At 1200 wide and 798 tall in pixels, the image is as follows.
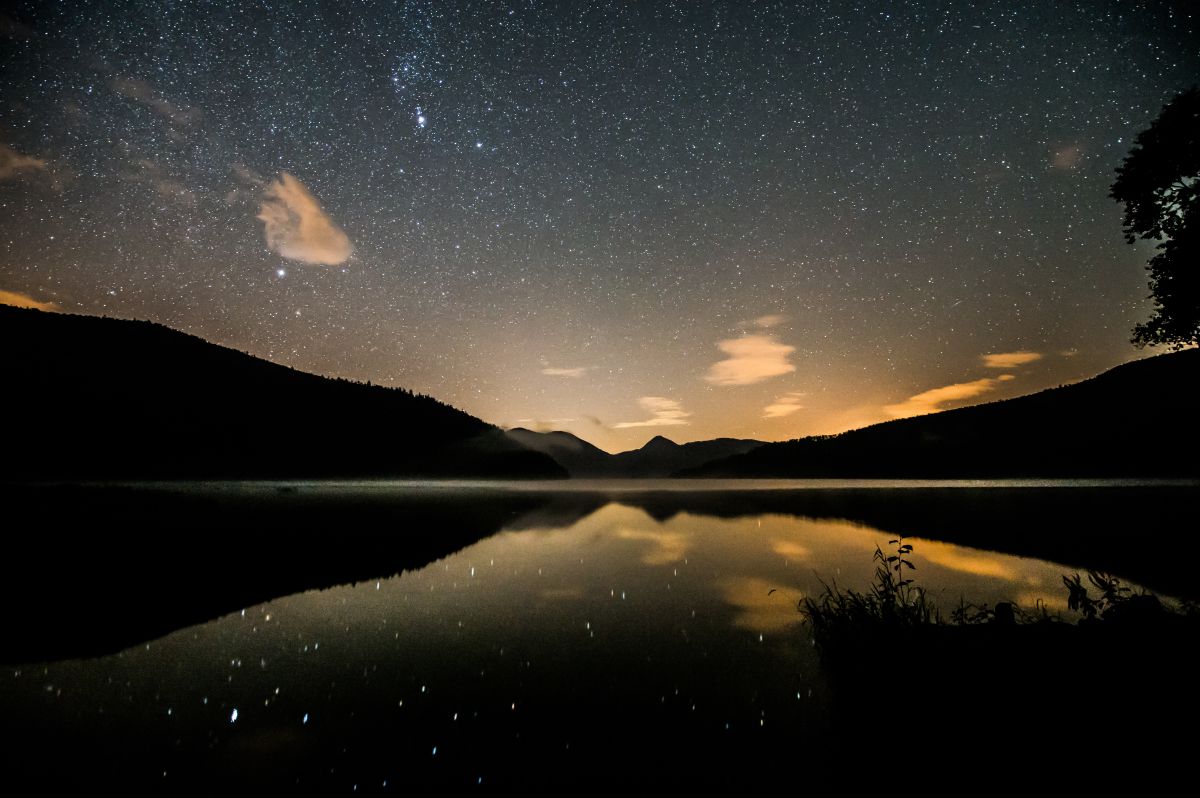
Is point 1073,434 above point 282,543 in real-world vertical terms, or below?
above

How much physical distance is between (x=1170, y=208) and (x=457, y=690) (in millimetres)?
21444

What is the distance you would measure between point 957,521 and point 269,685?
4261 centimetres

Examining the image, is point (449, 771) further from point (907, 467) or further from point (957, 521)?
point (907, 467)

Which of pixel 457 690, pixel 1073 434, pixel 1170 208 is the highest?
pixel 1073 434

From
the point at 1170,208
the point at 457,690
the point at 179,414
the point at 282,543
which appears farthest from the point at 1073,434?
the point at 179,414

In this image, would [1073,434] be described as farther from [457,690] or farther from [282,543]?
[457,690]

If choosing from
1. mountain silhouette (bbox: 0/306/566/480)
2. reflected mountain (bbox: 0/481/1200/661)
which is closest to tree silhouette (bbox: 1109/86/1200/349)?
reflected mountain (bbox: 0/481/1200/661)

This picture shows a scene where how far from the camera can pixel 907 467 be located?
160750 mm

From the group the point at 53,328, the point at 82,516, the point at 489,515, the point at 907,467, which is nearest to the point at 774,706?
the point at 489,515

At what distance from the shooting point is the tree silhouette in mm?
13609

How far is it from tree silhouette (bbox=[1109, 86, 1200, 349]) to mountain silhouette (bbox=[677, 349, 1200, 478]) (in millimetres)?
136600

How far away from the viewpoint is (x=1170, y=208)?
46.9 ft

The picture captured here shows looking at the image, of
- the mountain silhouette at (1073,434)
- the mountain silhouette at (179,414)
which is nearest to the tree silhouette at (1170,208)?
the mountain silhouette at (1073,434)

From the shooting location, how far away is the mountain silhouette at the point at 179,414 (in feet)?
396
